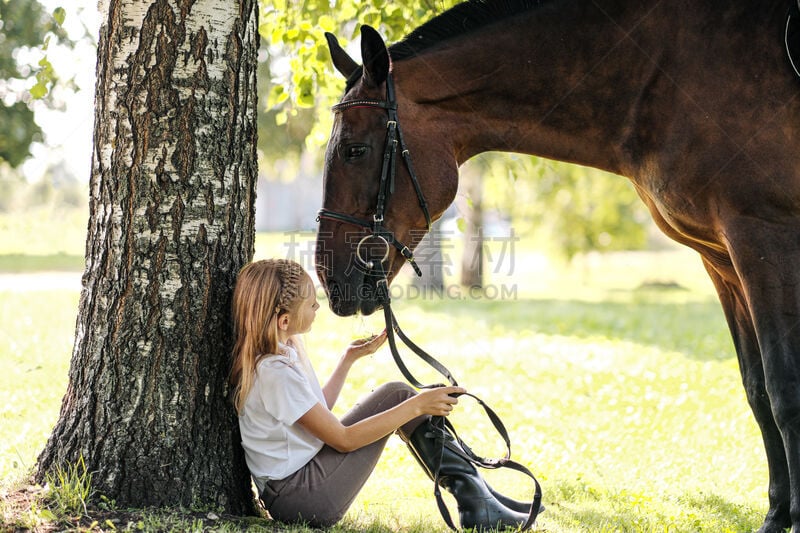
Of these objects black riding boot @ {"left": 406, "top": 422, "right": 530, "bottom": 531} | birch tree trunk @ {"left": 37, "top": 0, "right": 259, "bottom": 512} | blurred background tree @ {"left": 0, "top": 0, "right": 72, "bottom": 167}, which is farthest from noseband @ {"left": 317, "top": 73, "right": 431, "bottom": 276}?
blurred background tree @ {"left": 0, "top": 0, "right": 72, "bottom": 167}

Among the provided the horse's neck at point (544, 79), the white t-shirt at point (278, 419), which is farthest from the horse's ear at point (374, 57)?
the white t-shirt at point (278, 419)

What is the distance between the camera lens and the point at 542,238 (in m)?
23.2

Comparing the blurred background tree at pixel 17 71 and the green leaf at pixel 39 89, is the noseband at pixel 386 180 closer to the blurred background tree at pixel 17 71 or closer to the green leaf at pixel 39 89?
the green leaf at pixel 39 89

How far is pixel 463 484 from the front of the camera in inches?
126

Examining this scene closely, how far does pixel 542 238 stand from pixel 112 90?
21023 millimetres

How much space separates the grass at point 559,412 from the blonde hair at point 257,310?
17.2 inches

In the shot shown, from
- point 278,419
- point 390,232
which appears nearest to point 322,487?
point 278,419

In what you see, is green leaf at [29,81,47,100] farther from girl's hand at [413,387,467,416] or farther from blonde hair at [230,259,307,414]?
girl's hand at [413,387,467,416]

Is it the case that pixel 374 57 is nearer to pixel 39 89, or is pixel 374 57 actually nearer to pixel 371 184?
pixel 371 184

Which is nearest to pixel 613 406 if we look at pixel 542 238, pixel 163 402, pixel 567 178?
pixel 163 402

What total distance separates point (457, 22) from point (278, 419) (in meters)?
1.94

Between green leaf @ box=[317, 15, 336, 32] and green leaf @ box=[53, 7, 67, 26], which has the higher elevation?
green leaf @ box=[317, 15, 336, 32]

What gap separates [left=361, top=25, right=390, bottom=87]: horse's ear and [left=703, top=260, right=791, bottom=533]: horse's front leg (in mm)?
1794

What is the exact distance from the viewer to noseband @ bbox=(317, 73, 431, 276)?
3.17 meters
